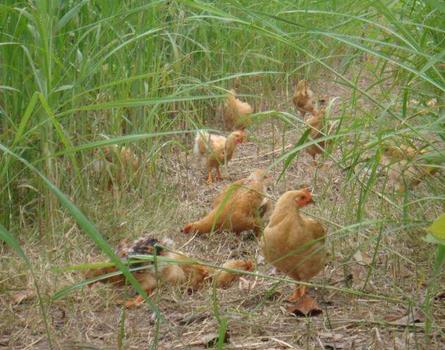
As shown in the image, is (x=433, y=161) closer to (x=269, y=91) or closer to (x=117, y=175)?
(x=117, y=175)

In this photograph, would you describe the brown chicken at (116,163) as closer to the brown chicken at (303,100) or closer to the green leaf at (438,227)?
the brown chicken at (303,100)

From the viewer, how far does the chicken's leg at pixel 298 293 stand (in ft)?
8.94

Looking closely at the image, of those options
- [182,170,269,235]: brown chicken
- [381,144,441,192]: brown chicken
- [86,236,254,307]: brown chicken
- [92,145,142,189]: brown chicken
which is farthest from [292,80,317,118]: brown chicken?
[86,236,254,307]: brown chicken

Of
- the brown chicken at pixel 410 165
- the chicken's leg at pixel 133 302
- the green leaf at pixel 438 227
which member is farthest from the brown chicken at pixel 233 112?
the green leaf at pixel 438 227

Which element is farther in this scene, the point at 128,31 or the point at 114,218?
the point at 128,31

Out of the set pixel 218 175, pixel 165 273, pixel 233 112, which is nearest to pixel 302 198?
pixel 165 273

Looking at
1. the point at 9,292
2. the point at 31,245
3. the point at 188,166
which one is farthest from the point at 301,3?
the point at 9,292

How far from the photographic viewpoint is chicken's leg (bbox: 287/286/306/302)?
107 inches

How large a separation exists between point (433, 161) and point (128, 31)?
78.8 inches

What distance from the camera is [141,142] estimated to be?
4086 mm

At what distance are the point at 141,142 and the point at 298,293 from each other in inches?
61.6

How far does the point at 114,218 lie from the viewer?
3578mm

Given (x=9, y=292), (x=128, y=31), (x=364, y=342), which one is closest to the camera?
(x=364, y=342)

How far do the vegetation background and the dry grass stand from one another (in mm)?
11
